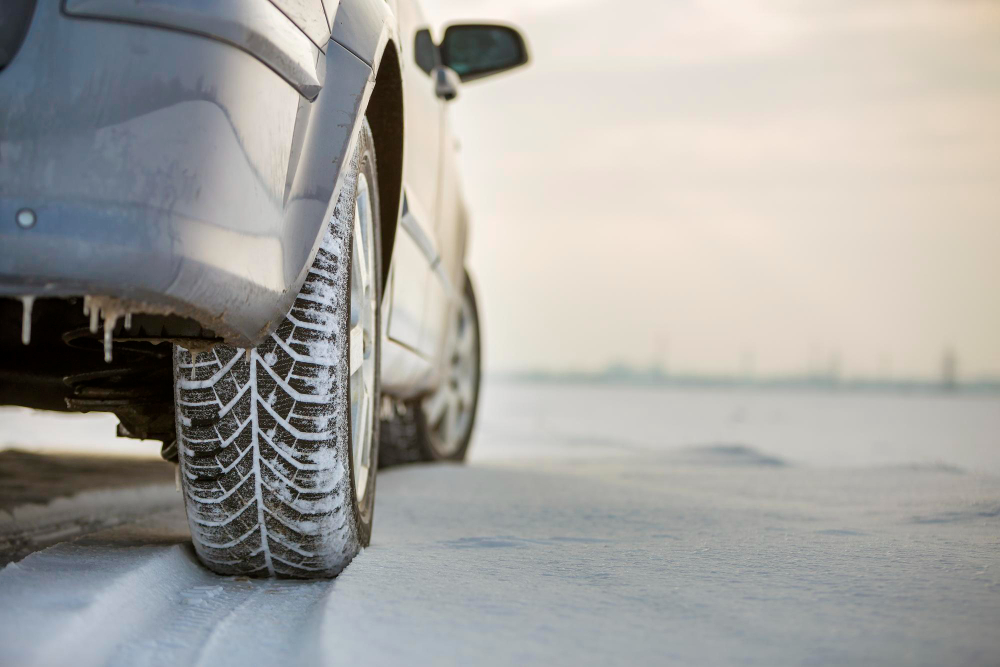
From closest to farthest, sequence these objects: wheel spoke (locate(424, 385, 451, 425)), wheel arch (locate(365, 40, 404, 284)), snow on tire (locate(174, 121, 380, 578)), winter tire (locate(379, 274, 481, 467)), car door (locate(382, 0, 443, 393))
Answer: snow on tire (locate(174, 121, 380, 578))
wheel arch (locate(365, 40, 404, 284))
car door (locate(382, 0, 443, 393))
winter tire (locate(379, 274, 481, 467))
wheel spoke (locate(424, 385, 451, 425))

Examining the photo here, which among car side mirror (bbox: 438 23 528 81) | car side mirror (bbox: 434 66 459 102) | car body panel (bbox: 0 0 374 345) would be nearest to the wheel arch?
car body panel (bbox: 0 0 374 345)

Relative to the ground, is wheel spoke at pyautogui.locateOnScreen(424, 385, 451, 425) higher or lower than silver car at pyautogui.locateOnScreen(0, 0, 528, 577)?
lower

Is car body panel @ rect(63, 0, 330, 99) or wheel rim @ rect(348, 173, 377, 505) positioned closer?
car body panel @ rect(63, 0, 330, 99)

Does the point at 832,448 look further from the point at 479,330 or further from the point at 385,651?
the point at 385,651

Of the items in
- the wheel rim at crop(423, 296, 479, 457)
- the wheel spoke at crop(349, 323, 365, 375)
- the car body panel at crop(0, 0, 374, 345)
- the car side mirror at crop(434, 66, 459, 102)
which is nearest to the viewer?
the car body panel at crop(0, 0, 374, 345)

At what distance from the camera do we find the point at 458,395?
4.92 meters

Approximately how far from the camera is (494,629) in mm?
1415

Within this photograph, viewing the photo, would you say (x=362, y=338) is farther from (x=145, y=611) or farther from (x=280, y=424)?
(x=145, y=611)

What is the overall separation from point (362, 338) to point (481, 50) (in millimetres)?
2068

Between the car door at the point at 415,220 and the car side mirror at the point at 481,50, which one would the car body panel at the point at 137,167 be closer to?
the car door at the point at 415,220

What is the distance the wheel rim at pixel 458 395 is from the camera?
470 centimetres

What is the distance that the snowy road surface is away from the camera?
1.33m

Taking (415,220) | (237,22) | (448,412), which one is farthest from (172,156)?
(448,412)

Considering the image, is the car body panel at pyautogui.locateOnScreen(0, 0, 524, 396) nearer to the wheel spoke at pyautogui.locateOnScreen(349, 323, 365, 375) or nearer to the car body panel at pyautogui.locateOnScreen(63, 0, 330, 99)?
the car body panel at pyautogui.locateOnScreen(63, 0, 330, 99)
